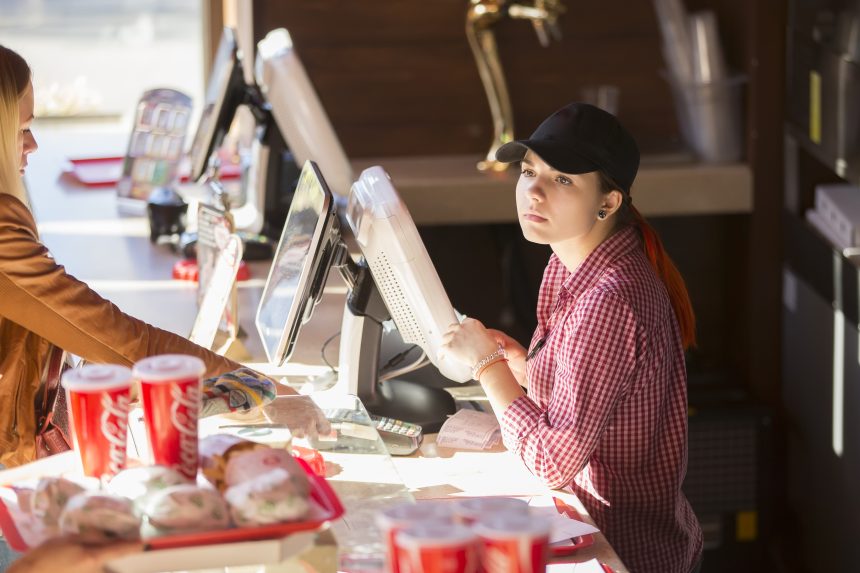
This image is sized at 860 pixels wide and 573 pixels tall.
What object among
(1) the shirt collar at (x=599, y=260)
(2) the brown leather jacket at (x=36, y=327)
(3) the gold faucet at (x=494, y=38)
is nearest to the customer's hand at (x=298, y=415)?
(2) the brown leather jacket at (x=36, y=327)

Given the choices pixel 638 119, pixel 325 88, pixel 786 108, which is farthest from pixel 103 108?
pixel 786 108

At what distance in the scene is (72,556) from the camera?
48.5 inches

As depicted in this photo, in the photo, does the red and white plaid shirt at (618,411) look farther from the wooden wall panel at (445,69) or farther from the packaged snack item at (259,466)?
the wooden wall panel at (445,69)

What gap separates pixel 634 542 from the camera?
1966mm

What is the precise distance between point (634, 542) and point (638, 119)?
2571 mm

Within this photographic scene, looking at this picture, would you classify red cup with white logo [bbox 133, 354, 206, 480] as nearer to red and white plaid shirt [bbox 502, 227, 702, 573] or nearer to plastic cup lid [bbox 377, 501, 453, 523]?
plastic cup lid [bbox 377, 501, 453, 523]

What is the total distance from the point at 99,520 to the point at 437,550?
1.14ft

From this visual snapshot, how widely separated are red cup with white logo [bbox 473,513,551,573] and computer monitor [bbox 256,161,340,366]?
3.02 feet

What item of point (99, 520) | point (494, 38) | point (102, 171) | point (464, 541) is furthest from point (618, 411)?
point (102, 171)

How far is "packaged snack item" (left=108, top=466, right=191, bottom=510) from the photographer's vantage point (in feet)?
4.29

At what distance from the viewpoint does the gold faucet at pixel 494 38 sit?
3938 millimetres

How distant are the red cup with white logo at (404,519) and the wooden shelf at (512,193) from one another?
2637mm

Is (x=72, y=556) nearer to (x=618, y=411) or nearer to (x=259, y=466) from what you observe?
(x=259, y=466)

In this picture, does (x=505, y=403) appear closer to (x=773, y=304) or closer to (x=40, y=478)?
(x=40, y=478)
